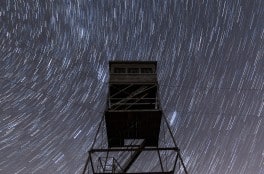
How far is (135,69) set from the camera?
1636 cm

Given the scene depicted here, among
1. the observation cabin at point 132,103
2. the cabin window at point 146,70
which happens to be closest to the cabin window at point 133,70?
the observation cabin at point 132,103

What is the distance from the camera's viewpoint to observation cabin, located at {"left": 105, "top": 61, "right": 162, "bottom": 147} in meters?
13.5

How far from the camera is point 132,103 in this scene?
1412 cm

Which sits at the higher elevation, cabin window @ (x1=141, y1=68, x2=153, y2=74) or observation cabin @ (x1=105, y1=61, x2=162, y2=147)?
cabin window @ (x1=141, y1=68, x2=153, y2=74)

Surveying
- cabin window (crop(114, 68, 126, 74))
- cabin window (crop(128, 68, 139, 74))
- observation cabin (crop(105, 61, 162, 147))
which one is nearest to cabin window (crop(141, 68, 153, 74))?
observation cabin (crop(105, 61, 162, 147))

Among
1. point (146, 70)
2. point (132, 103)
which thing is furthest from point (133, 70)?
point (132, 103)

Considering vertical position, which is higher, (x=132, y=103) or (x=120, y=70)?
(x=120, y=70)

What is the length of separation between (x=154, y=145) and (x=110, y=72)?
13.6 ft

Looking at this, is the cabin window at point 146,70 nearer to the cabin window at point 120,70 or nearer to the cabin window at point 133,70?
the cabin window at point 133,70

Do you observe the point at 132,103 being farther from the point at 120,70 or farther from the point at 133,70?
the point at 120,70

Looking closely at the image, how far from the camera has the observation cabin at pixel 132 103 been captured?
13.5 m

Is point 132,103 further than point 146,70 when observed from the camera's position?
No

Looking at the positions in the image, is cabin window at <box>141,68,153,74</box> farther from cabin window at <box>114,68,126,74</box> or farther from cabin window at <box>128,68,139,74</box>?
cabin window at <box>114,68,126,74</box>

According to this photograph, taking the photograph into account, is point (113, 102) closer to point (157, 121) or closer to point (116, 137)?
point (116, 137)
